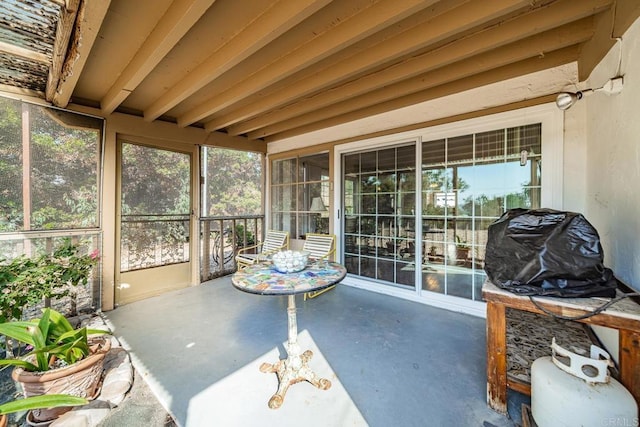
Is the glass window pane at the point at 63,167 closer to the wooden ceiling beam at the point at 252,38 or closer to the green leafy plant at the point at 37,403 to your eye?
the wooden ceiling beam at the point at 252,38

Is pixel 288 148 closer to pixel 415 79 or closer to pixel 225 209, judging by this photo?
pixel 225 209

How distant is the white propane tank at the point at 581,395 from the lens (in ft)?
3.52

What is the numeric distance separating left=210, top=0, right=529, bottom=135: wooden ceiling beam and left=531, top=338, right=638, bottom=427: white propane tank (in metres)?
1.98

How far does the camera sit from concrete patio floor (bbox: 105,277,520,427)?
4.85 ft

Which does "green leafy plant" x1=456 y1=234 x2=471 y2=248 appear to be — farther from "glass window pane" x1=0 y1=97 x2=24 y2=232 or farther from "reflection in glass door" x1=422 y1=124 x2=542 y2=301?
"glass window pane" x1=0 y1=97 x2=24 y2=232

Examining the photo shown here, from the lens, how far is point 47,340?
164 centimetres

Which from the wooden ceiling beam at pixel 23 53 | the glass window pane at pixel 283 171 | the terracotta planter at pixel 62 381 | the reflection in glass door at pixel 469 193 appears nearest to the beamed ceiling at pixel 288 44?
the wooden ceiling beam at pixel 23 53

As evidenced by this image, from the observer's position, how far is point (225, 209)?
14.5 feet

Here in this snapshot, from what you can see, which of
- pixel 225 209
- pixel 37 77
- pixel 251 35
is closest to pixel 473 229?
pixel 251 35

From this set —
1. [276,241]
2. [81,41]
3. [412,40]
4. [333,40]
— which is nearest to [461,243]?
[412,40]

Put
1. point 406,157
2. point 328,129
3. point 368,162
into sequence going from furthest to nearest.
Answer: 1. point 328,129
2. point 368,162
3. point 406,157

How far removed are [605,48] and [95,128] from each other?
490 centimetres

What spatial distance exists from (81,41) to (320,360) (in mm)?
2977

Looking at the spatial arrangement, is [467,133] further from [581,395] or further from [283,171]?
[283,171]
